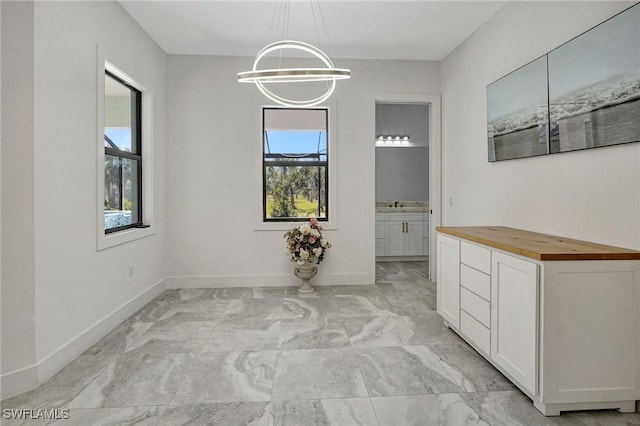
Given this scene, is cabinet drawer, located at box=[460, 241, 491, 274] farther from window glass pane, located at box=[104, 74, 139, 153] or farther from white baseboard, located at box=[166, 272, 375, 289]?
window glass pane, located at box=[104, 74, 139, 153]

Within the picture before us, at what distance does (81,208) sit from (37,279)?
62cm

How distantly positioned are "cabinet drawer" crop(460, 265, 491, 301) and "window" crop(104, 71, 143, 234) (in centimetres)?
304

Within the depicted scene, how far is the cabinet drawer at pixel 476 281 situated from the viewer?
2.26 metres

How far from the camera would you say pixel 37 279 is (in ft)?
6.82

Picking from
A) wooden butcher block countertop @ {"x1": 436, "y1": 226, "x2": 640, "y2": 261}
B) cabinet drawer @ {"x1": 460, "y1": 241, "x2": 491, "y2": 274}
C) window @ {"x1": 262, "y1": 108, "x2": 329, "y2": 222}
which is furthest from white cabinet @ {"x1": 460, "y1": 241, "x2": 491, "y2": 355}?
window @ {"x1": 262, "y1": 108, "x2": 329, "y2": 222}

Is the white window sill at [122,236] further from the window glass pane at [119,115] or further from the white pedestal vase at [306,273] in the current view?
the white pedestal vase at [306,273]

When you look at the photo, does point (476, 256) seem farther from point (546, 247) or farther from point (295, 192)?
point (295, 192)

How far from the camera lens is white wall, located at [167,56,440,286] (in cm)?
425

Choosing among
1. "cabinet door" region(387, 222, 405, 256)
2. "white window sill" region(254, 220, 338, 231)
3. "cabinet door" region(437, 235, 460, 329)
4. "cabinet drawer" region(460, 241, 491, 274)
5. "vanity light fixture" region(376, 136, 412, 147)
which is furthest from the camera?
"vanity light fixture" region(376, 136, 412, 147)

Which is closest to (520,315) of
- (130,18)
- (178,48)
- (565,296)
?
(565,296)

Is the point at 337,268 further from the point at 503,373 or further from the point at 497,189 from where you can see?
the point at 503,373

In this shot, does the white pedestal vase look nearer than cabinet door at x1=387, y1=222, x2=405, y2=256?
Yes

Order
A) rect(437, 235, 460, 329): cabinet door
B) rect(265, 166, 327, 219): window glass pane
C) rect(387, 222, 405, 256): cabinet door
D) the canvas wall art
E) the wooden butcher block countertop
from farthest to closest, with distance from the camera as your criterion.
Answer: rect(387, 222, 405, 256): cabinet door < rect(265, 166, 327, 219): window glass pane < rect(437, 235, 460, 329): cabinet door < the canvas wall art < the wooden butcher block countertop

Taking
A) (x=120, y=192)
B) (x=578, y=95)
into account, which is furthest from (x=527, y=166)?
(x=120, y=192)
